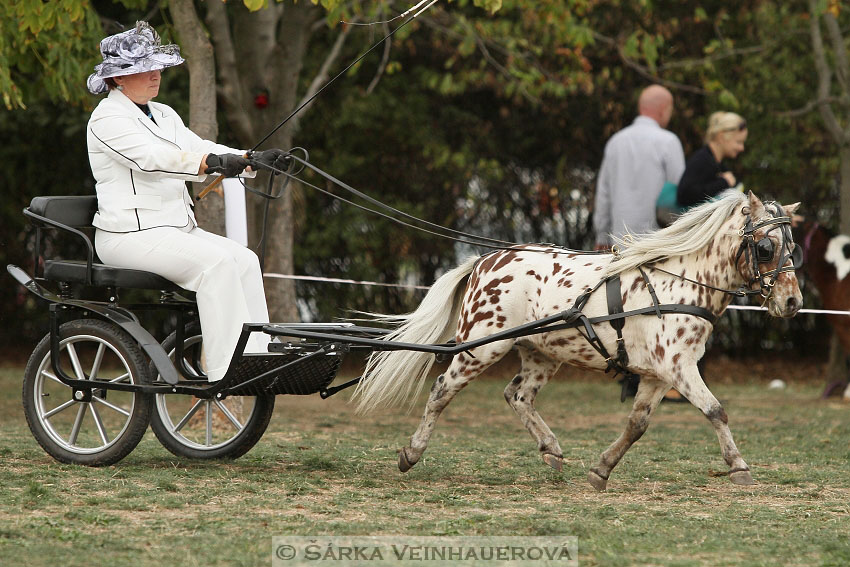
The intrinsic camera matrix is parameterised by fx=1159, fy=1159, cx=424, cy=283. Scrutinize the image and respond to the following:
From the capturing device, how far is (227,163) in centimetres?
535

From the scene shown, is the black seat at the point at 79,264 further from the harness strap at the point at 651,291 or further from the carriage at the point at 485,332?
the harness strap at the point at 651,291

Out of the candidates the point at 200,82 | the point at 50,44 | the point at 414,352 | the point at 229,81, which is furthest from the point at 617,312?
the point at 50,44

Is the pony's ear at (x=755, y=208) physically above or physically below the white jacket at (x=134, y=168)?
below

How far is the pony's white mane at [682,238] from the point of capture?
213 inches

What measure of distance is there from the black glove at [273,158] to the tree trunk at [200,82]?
203cm

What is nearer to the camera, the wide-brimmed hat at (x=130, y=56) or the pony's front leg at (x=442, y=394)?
the wide-brimmed hat at (x=130, y=56)

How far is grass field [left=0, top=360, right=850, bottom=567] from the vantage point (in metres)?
4.08

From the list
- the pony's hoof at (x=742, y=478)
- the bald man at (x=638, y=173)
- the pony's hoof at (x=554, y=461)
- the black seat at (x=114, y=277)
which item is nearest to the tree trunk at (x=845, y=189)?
the bald man at (x=638, y=173)

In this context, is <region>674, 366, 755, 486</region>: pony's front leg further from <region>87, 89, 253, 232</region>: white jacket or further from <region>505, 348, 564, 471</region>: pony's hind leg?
<region>87, 89, 253, 232</region>: white jacket

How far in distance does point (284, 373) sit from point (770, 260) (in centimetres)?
231

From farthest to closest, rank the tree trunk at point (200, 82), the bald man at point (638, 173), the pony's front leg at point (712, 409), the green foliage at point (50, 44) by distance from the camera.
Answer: the bald man at point (638, 173) → the green foliage at point (50, 44) → the tree trunk at point (200, 82) → the pony's front leg at point (712, 409)

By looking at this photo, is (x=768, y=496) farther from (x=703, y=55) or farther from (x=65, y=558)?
(x=703, y=55)

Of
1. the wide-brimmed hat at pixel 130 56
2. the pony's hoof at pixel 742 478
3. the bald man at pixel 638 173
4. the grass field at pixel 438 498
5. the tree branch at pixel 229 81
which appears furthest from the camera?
the tree branch at pixel 229 81

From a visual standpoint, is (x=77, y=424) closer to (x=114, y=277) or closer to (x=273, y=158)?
(x=114, y=277)
